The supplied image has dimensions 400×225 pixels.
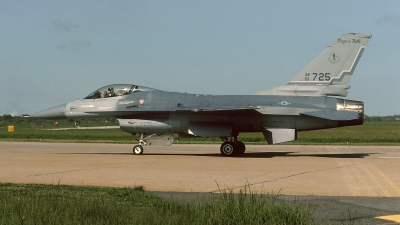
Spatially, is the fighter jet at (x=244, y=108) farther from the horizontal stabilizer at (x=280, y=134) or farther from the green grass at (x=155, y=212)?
the green grass at (x=155, y=212)

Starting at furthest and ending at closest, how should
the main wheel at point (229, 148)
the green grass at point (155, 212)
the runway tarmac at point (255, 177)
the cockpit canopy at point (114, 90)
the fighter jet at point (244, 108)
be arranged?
the cockpit canopy at point (114, 90), the main wheel at point (229, 148), the fighter jet at point (244, 108), the runway tarmac at point (255, 177), the green grass at point (155, 212)

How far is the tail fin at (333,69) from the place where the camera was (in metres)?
21.3

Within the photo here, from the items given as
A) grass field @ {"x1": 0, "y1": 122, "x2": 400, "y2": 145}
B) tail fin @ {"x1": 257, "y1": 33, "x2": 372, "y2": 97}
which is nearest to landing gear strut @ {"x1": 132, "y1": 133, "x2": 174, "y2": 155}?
tail fin @ {"x1": 257, "y1": 33, "x2": 372, "y2": 97}

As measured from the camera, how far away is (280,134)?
70.5 ft

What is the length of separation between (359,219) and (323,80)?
14.2m

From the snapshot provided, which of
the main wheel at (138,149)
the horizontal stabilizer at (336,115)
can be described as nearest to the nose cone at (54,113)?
the main wheel at (138,149)

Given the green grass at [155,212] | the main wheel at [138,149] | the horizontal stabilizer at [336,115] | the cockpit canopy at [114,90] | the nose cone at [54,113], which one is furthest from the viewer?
the nose cone at [54,113]

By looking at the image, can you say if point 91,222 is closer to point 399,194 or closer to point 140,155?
point 399,194

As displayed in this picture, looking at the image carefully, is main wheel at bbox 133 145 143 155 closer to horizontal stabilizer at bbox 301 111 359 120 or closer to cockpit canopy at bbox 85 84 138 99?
cockpit canopy at bbox 85 84 138 99

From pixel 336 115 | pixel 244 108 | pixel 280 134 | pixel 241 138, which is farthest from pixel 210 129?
pixel 241 138

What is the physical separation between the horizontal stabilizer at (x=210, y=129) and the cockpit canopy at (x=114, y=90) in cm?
343

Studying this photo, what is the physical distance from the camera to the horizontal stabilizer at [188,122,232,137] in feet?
72.2

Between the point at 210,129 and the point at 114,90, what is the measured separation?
16.1ft

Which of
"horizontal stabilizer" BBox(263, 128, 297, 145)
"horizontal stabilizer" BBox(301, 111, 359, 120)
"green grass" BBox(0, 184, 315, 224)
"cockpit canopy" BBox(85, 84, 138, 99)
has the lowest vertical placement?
"green grass" BBox(0, 184, 315, 224)
